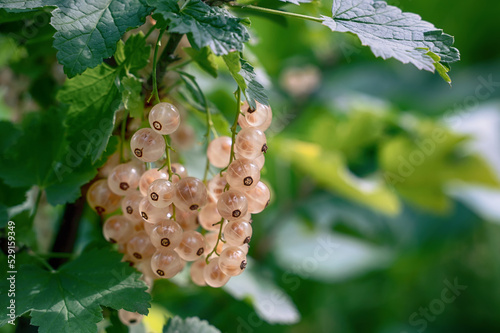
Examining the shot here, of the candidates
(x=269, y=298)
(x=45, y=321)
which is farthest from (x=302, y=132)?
(x=45, y=321)

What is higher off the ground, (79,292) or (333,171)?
(79,292)

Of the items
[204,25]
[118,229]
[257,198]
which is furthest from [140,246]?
Result: [204,25]

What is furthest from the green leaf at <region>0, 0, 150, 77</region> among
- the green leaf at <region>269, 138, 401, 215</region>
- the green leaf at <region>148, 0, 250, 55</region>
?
the green leaf at <region>269, 138, 401, 215</region>

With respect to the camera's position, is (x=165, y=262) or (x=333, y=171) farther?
(x=333, y=171)

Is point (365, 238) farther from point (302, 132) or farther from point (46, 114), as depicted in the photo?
point (46, 114)

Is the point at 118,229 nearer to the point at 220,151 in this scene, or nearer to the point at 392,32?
the point at 220,151

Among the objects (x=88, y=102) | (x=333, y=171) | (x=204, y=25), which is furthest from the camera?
(x=333, y=171)

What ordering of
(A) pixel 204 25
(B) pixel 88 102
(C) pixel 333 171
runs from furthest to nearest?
1. (C) pixel 333 171
2. (B) pixel 88 102
3. (A) pixel 204 25

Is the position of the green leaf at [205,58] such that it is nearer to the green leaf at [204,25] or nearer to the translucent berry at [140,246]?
the green leaf at [204,25]

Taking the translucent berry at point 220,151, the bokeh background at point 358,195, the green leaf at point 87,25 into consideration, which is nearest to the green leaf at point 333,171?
the bokeh background at point 358,195
